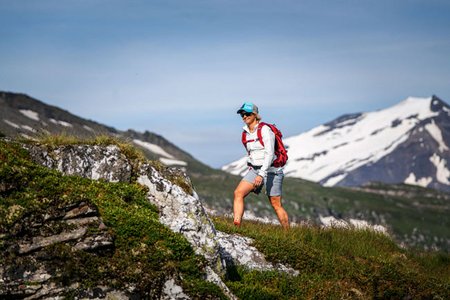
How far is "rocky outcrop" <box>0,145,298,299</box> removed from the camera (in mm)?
9891

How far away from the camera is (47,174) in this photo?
38.2ft

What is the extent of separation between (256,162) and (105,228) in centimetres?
676

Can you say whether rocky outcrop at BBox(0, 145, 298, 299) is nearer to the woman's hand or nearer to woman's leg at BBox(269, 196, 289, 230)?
the woman's hand

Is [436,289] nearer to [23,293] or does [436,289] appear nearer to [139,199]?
[139,199]

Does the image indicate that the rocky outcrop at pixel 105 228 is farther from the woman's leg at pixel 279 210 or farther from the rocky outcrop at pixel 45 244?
the woman's leg at pixel 279 210

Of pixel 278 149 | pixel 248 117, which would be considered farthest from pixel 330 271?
pixel 248 117

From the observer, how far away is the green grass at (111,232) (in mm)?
10031

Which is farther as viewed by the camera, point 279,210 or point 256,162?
point 279,210

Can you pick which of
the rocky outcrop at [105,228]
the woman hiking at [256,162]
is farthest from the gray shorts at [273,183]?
the rocky outcrop at [105,228]

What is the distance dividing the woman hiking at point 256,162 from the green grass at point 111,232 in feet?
15.7

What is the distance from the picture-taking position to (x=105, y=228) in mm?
10820

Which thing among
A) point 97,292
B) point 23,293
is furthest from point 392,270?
point 23,293

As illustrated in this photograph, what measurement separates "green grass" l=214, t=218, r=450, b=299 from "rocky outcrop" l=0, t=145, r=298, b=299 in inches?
19.8

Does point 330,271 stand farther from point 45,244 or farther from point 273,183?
point 45,244
